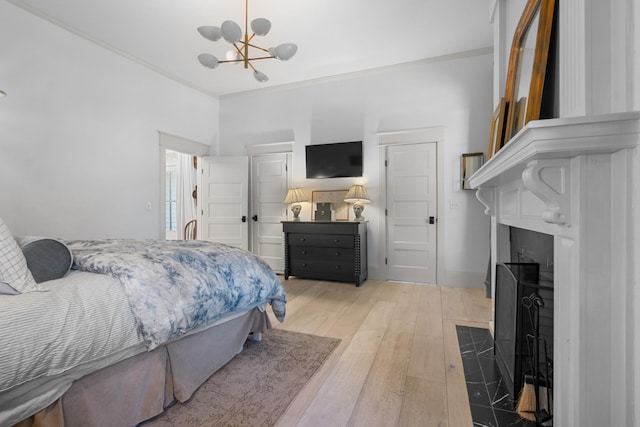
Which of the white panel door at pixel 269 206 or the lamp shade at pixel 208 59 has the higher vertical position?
the lamp shade at pixel 208 59

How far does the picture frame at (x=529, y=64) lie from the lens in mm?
1303

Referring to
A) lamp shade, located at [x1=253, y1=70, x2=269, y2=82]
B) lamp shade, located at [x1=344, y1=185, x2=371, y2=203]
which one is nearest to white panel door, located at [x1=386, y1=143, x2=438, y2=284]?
lamp shade, located at [x1=344, y1=185, x2=371, y2=203]

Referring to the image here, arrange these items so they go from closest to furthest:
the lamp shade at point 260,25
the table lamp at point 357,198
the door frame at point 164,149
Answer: the lamp shade at point 260,25, the table lamp at point 357,198, the door frame at point 164,149

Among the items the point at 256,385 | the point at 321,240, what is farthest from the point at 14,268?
the point at 321,240

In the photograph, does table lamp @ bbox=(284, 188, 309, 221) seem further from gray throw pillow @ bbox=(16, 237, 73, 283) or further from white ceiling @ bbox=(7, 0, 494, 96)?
gray throw pillow @ bbox=(16, 237, 73, 283)

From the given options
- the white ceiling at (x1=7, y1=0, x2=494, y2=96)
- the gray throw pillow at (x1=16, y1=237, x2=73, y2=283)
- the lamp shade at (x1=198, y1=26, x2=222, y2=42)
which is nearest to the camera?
the gray throw pillow at (x1=16, y1=237, x2=73, y2=283)

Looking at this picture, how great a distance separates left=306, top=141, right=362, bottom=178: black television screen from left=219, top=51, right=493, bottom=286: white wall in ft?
0.48

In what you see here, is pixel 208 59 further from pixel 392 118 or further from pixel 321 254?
pixel 321 254

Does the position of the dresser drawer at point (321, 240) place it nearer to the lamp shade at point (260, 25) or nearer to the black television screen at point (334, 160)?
the black television screen at point (334, 160)

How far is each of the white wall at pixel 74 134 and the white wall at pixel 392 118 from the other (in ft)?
5.23

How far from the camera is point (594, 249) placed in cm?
94

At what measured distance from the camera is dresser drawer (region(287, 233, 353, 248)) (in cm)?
394

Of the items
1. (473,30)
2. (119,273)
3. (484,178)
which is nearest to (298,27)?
(473,30)

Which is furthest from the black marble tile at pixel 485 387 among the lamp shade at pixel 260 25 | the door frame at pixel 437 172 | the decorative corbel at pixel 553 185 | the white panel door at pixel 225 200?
the white panel door at pixel 225 200
